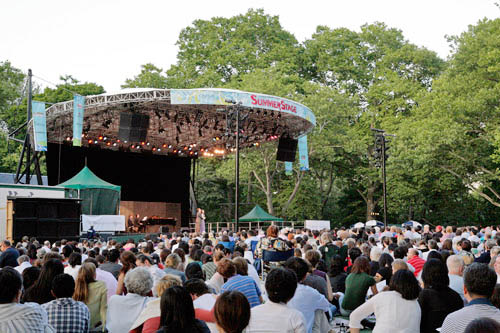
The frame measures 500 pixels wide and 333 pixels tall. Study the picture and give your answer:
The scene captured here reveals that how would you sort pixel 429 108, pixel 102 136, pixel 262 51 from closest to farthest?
pixel 102 136
pixel 429 108
pixel 262 51

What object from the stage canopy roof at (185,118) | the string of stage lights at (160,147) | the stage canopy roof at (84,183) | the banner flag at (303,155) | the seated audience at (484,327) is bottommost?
the seated audience at (484,327)

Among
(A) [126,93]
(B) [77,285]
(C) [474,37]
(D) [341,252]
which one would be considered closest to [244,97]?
(A) [126,93]

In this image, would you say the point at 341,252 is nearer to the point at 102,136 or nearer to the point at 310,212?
the point at 102,136

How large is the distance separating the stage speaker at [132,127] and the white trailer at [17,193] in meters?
4.03

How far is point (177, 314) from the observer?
10.9ft

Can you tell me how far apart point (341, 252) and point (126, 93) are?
13.5m

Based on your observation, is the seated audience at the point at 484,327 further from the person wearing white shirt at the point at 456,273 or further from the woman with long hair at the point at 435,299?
the person wearing white shirt at the point at 456,273

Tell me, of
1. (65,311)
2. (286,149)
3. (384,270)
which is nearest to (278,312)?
(65,311)

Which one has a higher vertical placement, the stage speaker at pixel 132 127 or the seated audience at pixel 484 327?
the stage speaker at pixel 132 127

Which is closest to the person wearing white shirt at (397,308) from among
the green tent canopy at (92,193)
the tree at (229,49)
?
the green tent canopy at (92,193)

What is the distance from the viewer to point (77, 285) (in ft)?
18.2

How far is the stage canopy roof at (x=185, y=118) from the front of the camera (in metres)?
21.5

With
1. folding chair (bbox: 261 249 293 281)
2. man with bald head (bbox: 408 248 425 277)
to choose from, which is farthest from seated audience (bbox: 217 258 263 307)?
folding chair (bbox: 261 249 293 281)

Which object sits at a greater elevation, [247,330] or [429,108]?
[429,108]
